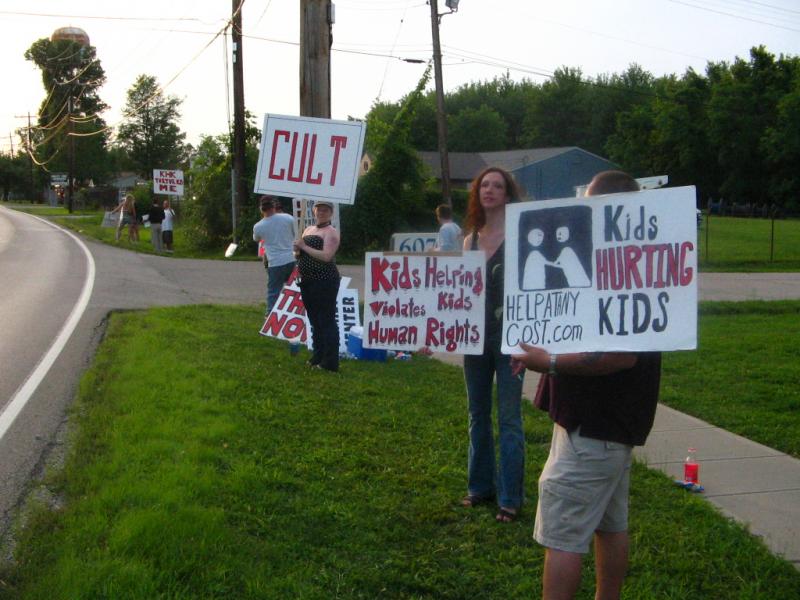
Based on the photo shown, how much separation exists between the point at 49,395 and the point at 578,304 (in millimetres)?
6316

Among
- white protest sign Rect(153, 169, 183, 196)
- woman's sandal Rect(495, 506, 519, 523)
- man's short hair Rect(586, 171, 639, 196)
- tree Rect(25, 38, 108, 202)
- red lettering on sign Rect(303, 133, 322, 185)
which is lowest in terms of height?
woman's sandal Rect(495, 506, 519, 523)

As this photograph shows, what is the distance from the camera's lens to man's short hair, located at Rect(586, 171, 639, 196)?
3387mm

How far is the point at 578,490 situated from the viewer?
318 cm

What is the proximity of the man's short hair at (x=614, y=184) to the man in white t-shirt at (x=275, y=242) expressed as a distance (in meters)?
7.32

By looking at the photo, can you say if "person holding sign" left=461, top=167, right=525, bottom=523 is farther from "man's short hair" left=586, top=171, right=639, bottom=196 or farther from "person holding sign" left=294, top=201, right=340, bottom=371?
"person holding sign" left=294, top=201, right=340, bottom=371

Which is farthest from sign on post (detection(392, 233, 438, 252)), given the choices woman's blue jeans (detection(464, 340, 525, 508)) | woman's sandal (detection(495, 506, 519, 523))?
woman's sandal (detection(495, 506, 519, 523))

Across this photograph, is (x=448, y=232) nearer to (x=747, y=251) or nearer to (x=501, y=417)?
(x=501, y=417)

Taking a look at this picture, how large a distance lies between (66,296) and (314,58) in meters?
8.20

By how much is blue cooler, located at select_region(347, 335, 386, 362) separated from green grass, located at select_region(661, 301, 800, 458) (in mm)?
2988

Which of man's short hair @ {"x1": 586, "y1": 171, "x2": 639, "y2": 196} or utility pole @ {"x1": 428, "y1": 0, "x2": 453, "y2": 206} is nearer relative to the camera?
man's short hair @ {"x1": 586, "y1": 171, "x2": 639, "y2": 196}

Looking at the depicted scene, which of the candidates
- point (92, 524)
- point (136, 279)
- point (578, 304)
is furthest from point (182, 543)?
point (136, 279)

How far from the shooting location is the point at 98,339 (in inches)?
456

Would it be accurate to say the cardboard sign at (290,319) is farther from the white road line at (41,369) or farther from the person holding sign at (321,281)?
the white road line at (41,369)

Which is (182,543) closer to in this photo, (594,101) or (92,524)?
(92,524)
